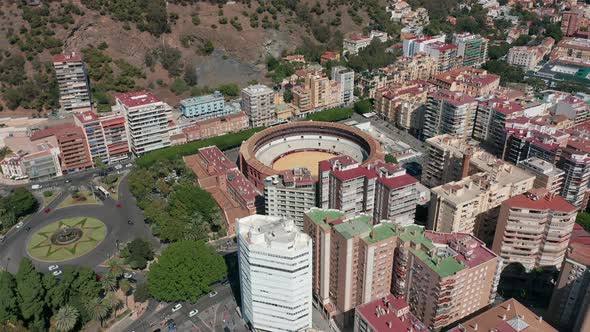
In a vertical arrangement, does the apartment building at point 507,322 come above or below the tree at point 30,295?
above

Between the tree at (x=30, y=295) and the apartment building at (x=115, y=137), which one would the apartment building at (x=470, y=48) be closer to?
the apartment building at (x=115, y=137)

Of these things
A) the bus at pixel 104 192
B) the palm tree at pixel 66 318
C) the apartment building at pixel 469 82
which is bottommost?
the bus at pixel 104 192

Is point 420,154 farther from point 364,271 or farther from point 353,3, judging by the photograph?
point 353,3

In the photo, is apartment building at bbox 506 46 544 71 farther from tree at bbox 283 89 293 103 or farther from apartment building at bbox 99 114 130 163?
apartment building at bbox 99 114 130 163

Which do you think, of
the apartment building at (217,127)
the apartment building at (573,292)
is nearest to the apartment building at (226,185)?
the apartment building at (217,127)

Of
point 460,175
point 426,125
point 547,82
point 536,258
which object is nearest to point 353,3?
point 547,82

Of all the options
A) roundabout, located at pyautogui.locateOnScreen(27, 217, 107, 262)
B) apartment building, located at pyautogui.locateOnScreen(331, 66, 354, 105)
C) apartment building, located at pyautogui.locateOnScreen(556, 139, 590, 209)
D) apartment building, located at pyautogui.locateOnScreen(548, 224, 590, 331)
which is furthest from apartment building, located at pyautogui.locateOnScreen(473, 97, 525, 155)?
roundabout, located at pyautogui.locateOnScreen(27, 217, 107, 262)
